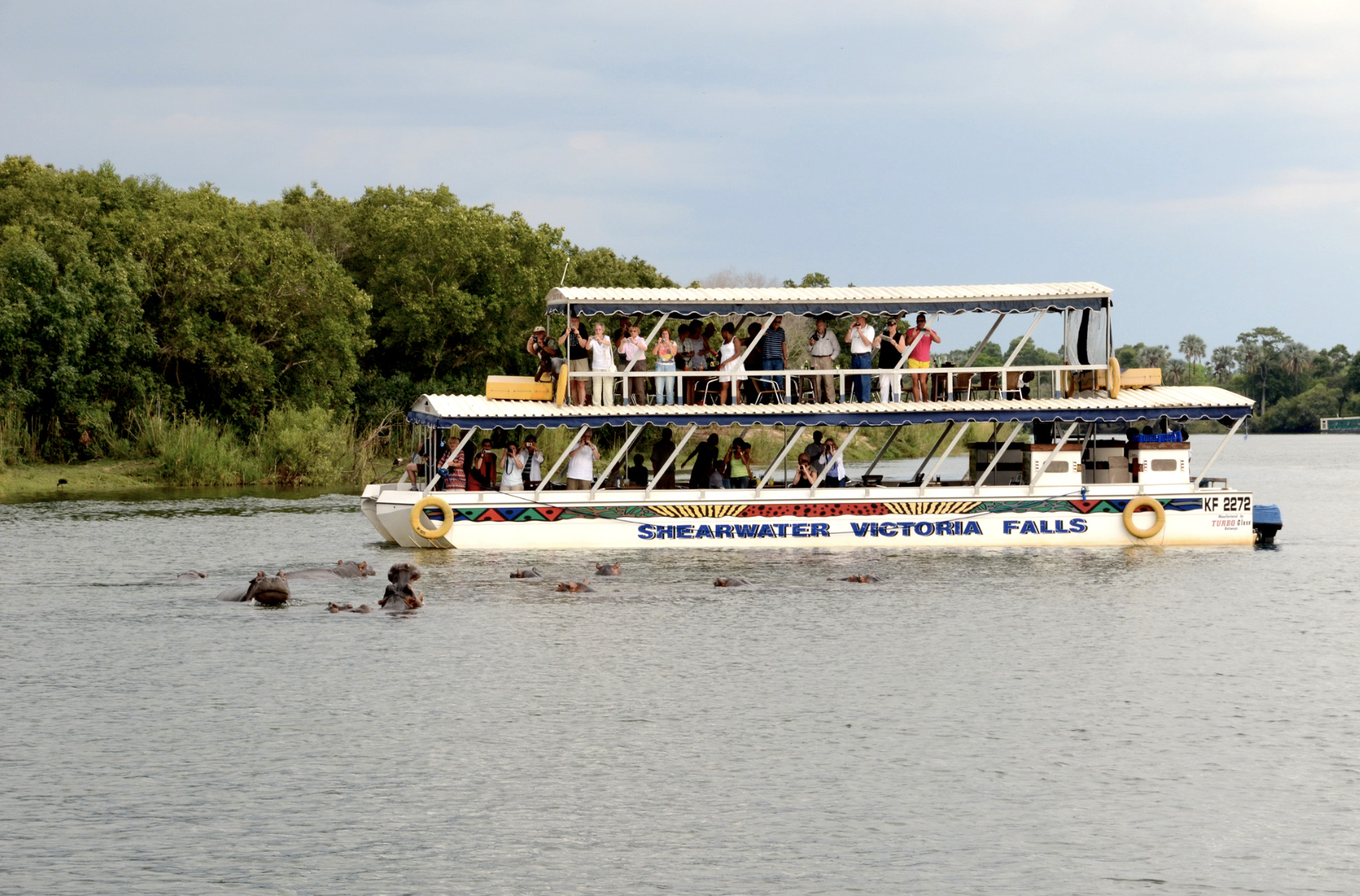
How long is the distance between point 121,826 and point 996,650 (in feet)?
43.2

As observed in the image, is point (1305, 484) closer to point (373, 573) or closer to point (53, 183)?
point (373, 573)

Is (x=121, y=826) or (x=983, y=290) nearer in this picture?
(x=121, y=826)

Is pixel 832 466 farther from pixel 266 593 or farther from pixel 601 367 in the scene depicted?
pixel 266 593

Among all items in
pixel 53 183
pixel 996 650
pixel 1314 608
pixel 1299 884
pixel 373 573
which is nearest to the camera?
pixel 1299 884

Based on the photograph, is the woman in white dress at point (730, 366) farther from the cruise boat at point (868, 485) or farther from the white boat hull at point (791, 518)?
the white boat hull at point (791, 518)

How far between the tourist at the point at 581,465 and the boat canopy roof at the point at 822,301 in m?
0.91

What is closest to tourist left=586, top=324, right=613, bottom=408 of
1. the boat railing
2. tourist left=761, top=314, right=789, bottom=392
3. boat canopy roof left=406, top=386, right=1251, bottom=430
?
the boat railing

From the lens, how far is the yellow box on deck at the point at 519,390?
3316 cm

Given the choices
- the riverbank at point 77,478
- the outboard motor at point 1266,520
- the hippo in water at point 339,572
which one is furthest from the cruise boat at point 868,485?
the riverbank at point 77,478

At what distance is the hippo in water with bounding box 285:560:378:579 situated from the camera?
101 ft

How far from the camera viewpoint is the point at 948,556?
33.2 m

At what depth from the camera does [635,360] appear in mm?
33344

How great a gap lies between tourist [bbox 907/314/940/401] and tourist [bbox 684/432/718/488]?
14.8 feet

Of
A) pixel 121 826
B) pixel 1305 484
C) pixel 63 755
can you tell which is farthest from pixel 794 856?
pixel 1305 484
